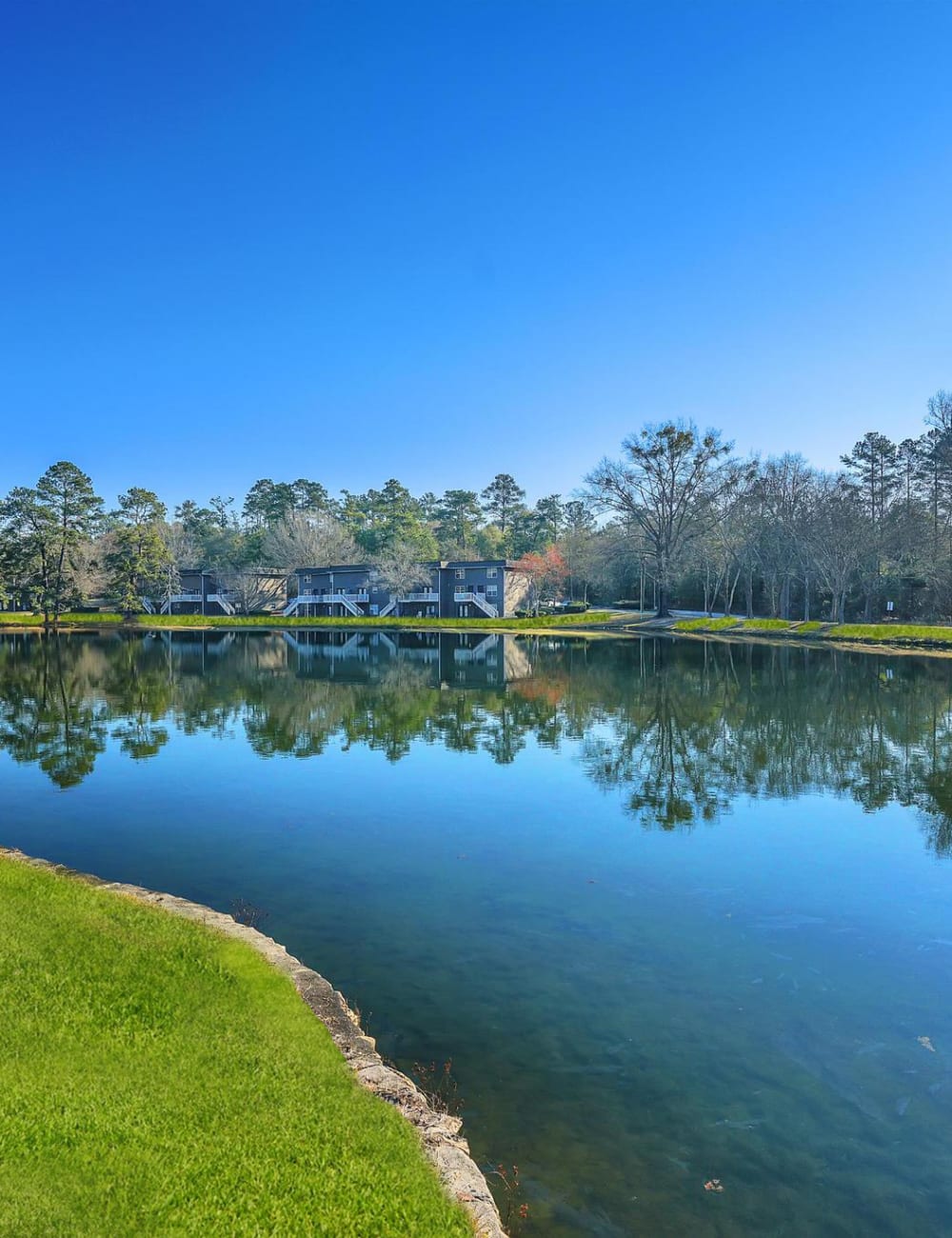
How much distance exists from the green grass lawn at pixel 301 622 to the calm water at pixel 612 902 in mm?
45493

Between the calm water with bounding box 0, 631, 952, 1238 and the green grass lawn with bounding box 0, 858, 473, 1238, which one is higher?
the green grass lawn with bounding box 0, 858, 473, 1238

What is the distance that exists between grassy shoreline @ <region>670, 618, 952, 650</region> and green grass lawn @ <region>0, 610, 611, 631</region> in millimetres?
10609

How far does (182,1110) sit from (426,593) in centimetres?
7752

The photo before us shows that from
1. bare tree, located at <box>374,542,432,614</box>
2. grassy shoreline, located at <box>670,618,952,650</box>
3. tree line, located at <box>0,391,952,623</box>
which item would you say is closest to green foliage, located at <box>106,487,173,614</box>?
tree line, located at <box>0,391,952,623</box>

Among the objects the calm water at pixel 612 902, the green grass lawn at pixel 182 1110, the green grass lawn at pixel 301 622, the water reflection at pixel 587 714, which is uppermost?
the green grass lawn at pixel 301 622

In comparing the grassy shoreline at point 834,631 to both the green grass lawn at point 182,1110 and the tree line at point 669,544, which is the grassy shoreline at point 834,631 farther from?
the green grass lawn at point 182,1110

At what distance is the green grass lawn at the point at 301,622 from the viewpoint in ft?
227

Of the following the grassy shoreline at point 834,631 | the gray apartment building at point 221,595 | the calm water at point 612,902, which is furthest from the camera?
the gray apartment building at point 221,595

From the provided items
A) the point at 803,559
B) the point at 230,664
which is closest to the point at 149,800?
the point at 230,664

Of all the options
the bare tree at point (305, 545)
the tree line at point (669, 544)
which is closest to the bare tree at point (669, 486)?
the tree line at point (669, 544)

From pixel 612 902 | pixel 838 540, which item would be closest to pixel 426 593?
pixel 838 540

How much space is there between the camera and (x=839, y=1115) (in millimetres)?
5484

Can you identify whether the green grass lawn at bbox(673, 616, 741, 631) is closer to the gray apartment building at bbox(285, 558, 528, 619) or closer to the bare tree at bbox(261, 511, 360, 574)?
the gray apartment building at bbox(285, 558, 528, 619)

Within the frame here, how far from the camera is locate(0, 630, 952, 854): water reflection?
15.2m
